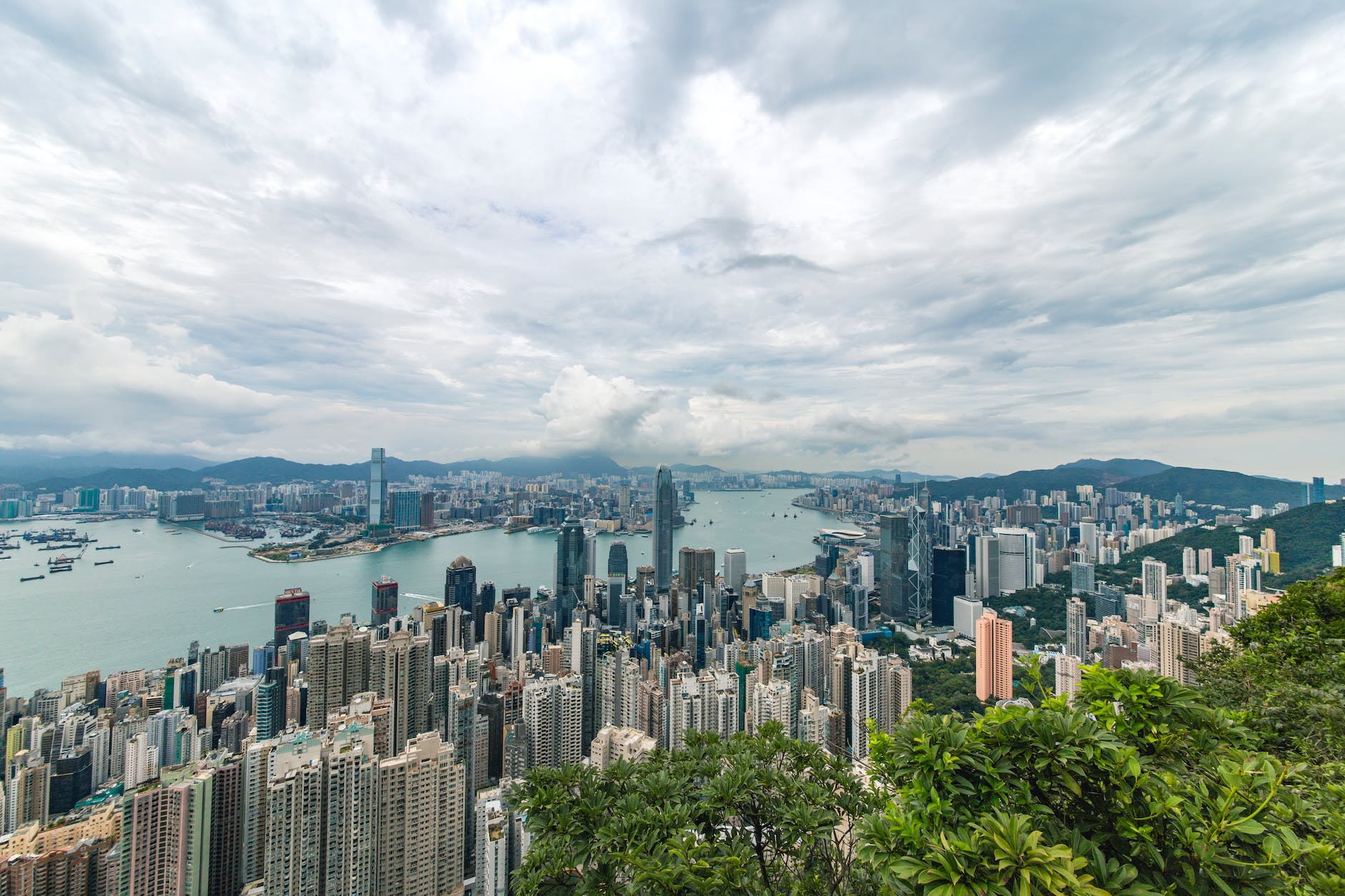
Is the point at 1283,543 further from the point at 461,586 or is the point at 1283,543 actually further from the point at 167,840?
the point at 167,840

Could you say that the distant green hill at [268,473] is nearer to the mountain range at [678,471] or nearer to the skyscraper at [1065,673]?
the mountain range at [678,471]

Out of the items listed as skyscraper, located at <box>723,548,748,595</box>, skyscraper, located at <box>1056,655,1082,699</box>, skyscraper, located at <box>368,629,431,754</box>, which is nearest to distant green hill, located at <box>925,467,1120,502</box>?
skyscraper, located at <box>723,548,748,595</box>

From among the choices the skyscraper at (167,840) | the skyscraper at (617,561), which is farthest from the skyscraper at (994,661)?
the skyscraper at (617,561)

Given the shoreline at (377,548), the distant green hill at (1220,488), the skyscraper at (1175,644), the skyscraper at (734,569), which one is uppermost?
the distant green hill at (1220,488)

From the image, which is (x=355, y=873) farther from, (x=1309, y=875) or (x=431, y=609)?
(x=431, y=609)

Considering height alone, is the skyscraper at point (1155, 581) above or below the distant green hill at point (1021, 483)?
below

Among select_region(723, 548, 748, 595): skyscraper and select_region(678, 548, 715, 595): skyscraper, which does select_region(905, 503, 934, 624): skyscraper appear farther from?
select_region(678, 548, 715, 595): skyscraper
